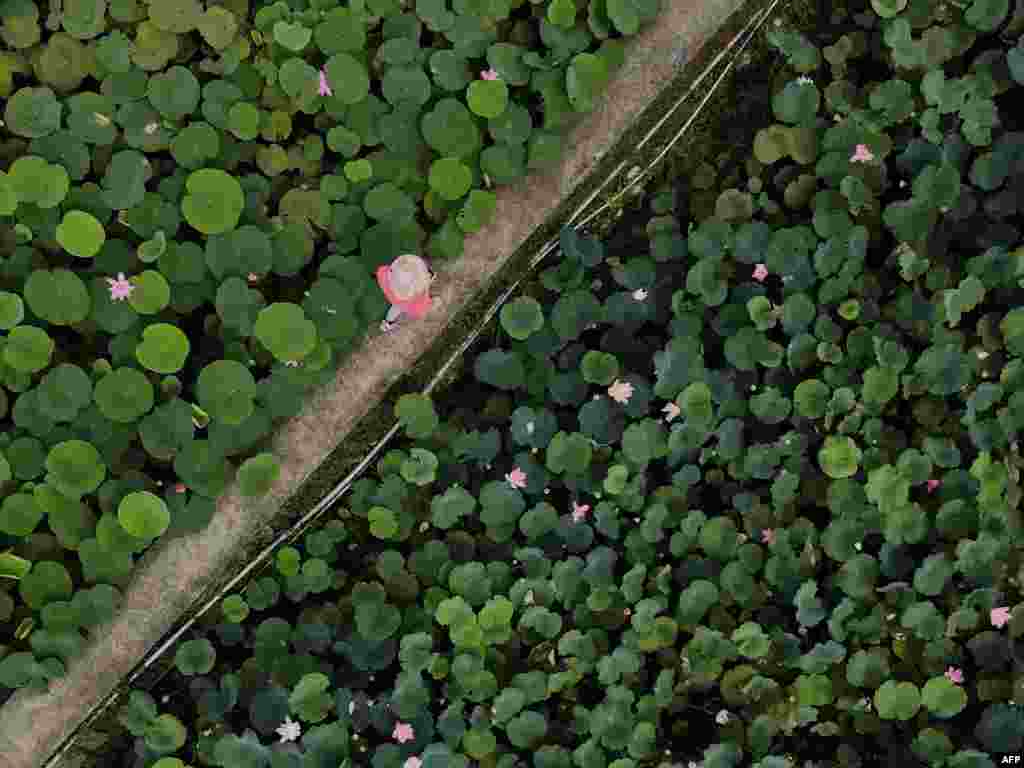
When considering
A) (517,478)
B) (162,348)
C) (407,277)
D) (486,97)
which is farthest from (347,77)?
(517,478)

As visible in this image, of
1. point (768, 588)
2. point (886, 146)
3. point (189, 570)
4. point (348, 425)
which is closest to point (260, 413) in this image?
point (348, 425)

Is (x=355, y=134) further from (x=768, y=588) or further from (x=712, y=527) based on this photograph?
(x=768, y=588)

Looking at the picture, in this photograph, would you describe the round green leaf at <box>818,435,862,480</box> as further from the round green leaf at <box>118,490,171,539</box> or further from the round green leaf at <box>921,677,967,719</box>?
the round green leaf at <box>118,490,171,539</box>

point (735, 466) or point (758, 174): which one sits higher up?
point (758, 174)

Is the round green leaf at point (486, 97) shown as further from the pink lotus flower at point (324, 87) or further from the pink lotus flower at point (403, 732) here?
the pink lotus flower at point (403, 732)

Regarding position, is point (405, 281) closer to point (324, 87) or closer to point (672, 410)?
point (324, 87)

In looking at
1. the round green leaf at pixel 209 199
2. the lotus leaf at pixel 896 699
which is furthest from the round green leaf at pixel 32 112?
the lotus leaf at pixel 896 699
